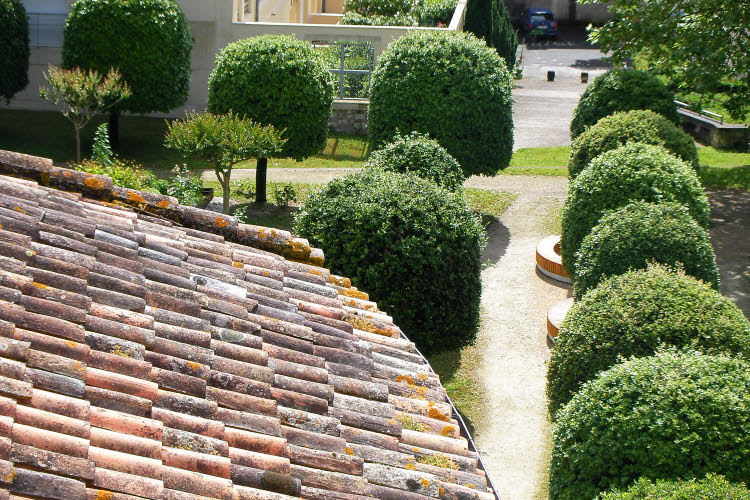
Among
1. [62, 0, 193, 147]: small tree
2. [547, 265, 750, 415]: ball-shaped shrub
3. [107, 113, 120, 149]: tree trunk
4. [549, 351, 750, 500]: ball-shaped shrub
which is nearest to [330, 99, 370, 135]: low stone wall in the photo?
[62, 0, 193, 147]: small tree

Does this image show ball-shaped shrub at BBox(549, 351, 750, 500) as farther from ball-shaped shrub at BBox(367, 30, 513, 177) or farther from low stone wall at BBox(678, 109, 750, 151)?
low stone wall at BBox(678, 109, 750, 151)

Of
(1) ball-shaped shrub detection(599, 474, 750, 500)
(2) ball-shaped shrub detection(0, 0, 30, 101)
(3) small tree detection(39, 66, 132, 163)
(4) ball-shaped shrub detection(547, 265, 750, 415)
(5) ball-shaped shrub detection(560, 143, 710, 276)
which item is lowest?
(1) ball-shaped shrub detection(599, 474, 750, 500)

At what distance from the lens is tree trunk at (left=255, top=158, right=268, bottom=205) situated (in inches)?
764

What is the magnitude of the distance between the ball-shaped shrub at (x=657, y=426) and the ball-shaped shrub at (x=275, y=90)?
505 inches

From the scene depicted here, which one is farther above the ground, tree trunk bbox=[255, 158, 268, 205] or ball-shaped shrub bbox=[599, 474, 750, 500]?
tree trunk bbox=[255, 158, 268, 205]

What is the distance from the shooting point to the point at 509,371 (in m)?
12.5

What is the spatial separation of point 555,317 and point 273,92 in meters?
8.91

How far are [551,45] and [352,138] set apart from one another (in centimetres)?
2110

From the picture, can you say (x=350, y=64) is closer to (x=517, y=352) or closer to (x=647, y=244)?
(x=517, y=352)

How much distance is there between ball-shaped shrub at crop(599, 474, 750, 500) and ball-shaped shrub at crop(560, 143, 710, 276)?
6252mm

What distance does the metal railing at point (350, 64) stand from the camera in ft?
85.6

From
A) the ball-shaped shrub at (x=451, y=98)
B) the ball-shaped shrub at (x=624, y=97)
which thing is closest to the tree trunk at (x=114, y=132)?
the ball-shaped shrub at (x=451, y=98)

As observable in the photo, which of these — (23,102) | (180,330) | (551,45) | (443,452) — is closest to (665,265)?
(443,452)

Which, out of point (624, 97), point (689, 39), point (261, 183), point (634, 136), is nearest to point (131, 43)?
point (261, 183)
